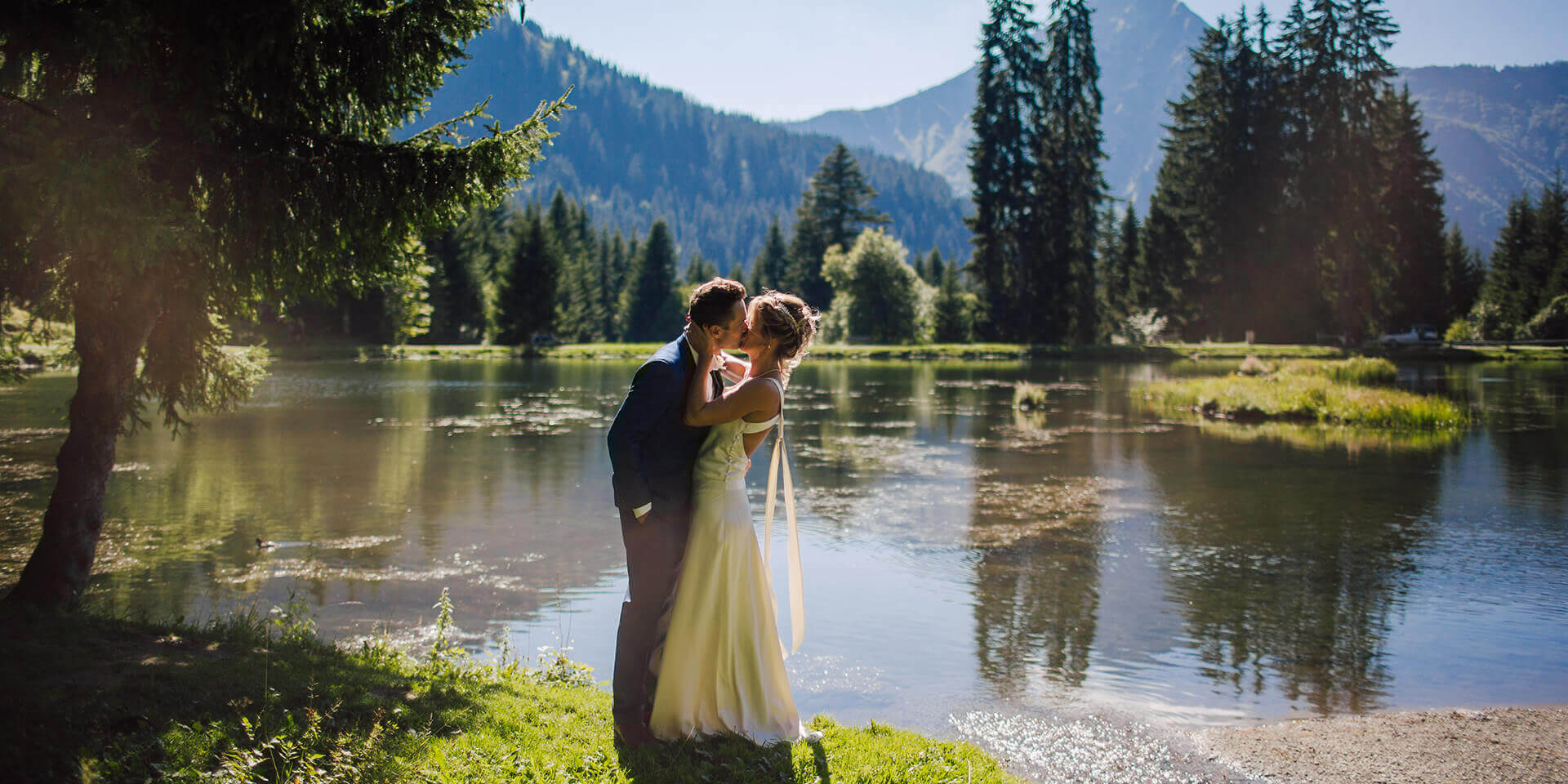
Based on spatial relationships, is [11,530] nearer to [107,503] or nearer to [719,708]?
[107,503]

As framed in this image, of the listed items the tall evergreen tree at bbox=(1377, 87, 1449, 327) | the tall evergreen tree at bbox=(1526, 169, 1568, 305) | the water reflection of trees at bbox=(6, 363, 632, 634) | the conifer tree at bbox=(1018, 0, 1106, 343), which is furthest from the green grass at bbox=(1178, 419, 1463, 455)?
the tall evergreen tree at bbox=(1526, 169, 1568, 305)

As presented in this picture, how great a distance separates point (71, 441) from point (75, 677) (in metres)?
2.73

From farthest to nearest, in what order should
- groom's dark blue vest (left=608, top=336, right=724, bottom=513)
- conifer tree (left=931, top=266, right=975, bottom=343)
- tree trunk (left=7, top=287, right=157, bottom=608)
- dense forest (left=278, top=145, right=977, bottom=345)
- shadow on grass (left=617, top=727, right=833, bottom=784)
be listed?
conifer tree (left=931, top=266, right=975, bottom=343)
dense forest (left=278, top=145, right=977, bottom=345)
tree trunk (left=7, top=287, right=157, bottom=608)
groom's dark blue vest (left=608, top=336, right=724, bottom=513)
shadow on grass (left=617, top=727, right=833, bottom=784)

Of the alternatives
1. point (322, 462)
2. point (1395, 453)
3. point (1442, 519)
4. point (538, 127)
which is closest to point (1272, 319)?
point (1395, 453)

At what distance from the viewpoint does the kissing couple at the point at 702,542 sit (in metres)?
4.78

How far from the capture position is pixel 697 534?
4832mm

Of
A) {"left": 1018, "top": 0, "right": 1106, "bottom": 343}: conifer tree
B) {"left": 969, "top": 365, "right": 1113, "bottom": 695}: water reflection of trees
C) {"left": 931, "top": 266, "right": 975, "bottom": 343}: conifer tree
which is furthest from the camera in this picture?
{"left": 931, "top": 266, "right": 975, "bottom": 343}: conifer tree

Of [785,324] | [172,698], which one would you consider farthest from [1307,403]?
[172,698]

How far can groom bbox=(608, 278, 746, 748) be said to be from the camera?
475 centimetres

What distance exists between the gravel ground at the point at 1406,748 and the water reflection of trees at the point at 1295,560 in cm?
52

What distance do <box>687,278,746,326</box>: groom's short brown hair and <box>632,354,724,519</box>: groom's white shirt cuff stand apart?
245mm

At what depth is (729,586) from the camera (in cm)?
483

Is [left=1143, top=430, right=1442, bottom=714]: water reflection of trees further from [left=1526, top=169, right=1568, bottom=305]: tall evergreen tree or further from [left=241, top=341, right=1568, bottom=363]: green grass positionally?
[left=1526, top=169, right=1568, bottom=305]: tall evergreen tree

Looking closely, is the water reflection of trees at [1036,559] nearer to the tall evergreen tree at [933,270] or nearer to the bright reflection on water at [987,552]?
the bright reflection on water at [987,552]
